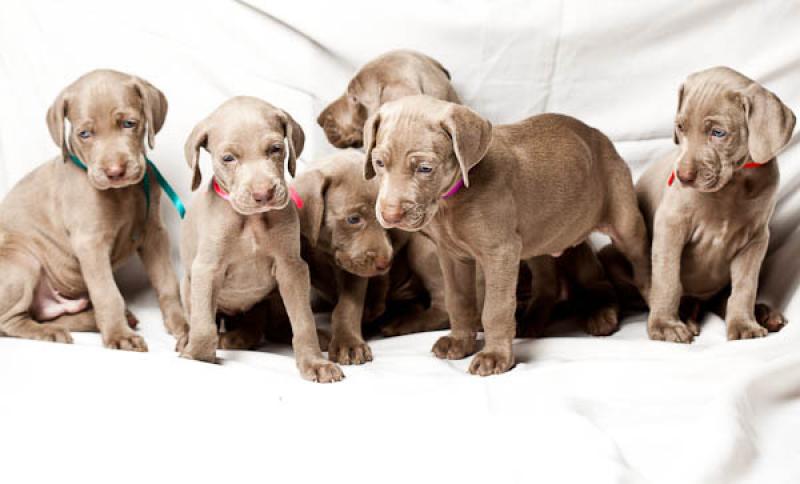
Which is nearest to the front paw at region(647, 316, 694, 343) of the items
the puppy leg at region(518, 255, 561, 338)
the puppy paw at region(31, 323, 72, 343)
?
the puppy leg at region(518, 255, 561, 338)

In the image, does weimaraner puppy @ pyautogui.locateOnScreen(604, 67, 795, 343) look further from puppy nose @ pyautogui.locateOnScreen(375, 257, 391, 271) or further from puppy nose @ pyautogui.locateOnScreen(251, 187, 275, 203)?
puppy nose @ pyautogui.locateOnScreen(251, 187, 275, 203)

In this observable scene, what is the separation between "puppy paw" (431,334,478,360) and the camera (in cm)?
459

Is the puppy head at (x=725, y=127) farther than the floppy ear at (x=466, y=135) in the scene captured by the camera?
Yes

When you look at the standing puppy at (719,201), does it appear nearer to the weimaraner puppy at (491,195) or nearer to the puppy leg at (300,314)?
the weimaraner puppy at (491,195)

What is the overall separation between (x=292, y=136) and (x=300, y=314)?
0.78m

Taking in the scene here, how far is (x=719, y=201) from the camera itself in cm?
450

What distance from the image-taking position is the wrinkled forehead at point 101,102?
15.6 feet

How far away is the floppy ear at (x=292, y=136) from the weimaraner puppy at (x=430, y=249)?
32.3 inches

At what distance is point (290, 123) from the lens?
168 inches

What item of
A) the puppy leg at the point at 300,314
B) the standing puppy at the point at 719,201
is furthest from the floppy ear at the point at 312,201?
the standing puppy at the point at 719,201

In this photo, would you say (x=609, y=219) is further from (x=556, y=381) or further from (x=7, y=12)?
(x=7, y=12)

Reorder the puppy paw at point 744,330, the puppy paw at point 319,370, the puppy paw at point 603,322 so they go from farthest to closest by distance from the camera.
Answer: the puppy paw at point 603,322 → the puppy paw at point 744,330 → the puppy paw at point 319,370

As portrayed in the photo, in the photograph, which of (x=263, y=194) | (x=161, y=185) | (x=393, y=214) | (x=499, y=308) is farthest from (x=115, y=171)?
(x=499, y=308)

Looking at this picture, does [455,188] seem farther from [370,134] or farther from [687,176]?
[687,176]
